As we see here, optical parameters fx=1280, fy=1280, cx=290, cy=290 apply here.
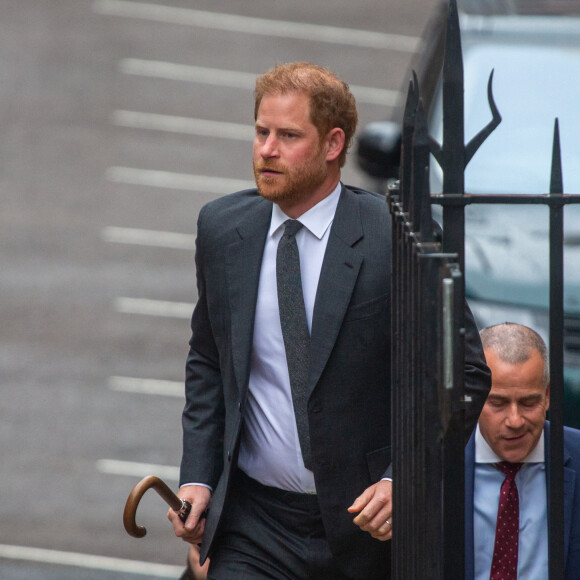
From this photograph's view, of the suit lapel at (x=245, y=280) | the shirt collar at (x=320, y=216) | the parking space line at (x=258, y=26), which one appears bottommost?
the suit lapel at (x=245, y=280)

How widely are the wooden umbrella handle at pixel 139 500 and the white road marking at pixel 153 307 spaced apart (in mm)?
5988

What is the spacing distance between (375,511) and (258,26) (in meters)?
13.7

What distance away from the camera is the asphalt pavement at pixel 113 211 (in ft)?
22.9

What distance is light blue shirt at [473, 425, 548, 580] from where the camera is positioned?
3770 millimetres

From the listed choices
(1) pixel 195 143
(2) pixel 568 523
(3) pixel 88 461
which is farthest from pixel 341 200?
(1) pixel 195 143

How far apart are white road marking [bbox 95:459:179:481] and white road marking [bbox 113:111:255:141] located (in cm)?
694

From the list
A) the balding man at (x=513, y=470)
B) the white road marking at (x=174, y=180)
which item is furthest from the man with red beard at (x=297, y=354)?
the white road marking at (x=174, y=180)

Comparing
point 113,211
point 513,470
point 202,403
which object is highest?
point 202,403

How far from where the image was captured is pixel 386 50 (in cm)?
1590

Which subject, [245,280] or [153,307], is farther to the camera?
[153,307]

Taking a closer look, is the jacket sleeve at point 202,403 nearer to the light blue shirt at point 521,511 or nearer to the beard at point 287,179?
the beard at point 287,179

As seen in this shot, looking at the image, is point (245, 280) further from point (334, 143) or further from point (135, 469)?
point (135, 469)

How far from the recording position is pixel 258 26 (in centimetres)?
1642

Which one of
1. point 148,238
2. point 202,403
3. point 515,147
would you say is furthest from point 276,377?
point 148,238
